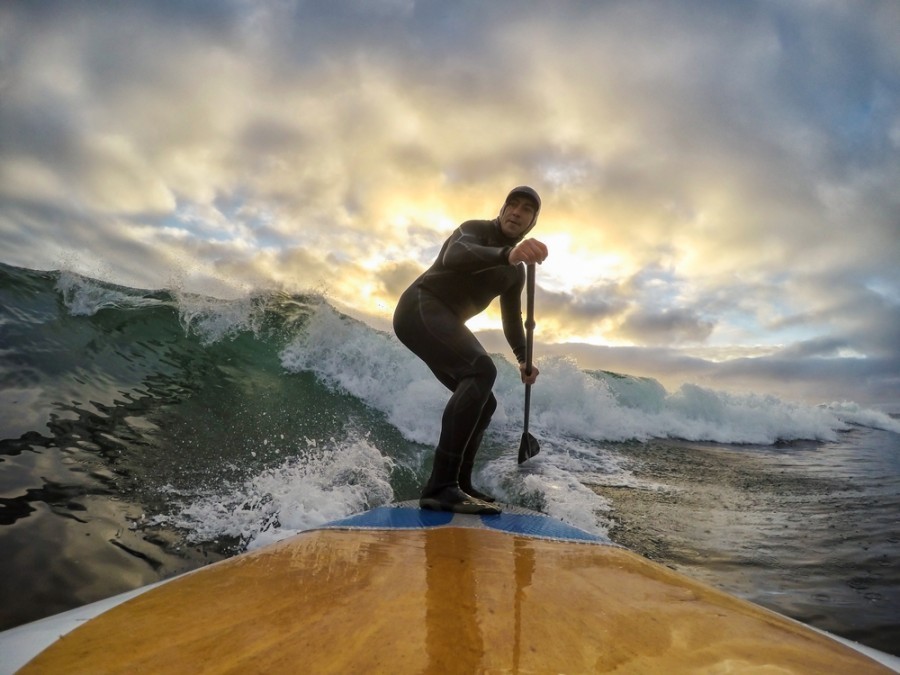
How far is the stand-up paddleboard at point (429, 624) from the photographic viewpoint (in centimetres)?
109

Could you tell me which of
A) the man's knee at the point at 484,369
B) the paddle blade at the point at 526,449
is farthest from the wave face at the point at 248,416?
the man's knee at the point at 484,369

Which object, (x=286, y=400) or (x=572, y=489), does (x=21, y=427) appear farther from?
(x=572, y=489)

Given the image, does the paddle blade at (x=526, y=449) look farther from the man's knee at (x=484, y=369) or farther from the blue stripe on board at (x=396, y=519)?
the blue stripe on board at (x=396, y=519)

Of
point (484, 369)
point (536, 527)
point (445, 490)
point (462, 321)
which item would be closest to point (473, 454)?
point (445, 490)

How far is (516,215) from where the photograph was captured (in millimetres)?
3281

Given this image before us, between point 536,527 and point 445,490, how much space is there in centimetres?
68

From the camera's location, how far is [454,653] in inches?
44.9

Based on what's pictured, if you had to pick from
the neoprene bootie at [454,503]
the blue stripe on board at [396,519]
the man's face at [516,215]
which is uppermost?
the man's face at [516,215]

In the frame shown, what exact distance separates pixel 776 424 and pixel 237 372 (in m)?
17.7

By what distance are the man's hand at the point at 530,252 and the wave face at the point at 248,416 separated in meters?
2.56

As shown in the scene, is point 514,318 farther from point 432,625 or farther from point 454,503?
point 432,625

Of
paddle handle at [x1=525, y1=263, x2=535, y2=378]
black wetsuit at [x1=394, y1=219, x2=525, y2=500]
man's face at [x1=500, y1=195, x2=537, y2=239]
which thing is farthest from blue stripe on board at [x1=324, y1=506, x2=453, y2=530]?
man's face at [x1=500, y1=195, x2=537, y2=239]

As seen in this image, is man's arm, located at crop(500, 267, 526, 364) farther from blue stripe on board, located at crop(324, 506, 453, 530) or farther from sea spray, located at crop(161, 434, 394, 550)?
sea spray, located at crop(161, 434, 394, 550)

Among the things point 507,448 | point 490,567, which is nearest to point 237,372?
point 507,448
